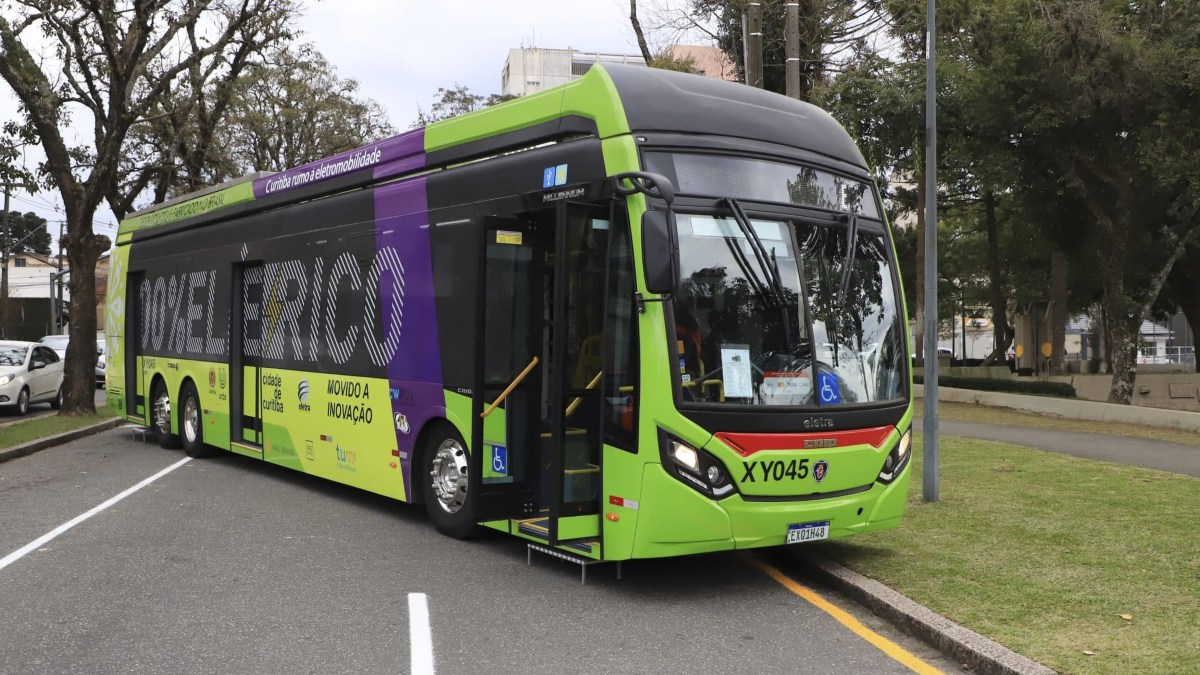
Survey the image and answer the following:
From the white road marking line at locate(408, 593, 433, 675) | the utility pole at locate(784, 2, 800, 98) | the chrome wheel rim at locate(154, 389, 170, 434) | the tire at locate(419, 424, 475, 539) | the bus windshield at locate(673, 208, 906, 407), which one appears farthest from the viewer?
the chrome wheel rim at locate(154, 389, 170, 434)

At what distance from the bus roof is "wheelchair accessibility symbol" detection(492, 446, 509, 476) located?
2.35m

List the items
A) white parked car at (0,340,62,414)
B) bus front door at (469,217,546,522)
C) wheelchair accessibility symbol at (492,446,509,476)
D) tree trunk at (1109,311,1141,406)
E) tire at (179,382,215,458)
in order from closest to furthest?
bus front door at (469,217,546,522) → wheelchair accessibility symbol at (492,446,509,476) → tire at (179,382,215,458) → white parked car at (0,340,62,414) → tree trunk at (1109,311,1141,406)

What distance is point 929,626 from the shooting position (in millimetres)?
5988

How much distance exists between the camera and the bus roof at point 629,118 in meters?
7.30

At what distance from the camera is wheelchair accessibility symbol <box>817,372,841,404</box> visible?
7055 millimetres

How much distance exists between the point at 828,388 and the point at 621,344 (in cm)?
142

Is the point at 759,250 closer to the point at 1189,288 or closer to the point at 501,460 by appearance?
the point at 501,460

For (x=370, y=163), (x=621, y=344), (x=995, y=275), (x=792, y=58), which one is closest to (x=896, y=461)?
(x=621, y=344)

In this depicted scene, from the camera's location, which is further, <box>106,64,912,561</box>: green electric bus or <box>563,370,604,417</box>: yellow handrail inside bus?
<box>563,370,604,417</box>: yellow handrail inside bus

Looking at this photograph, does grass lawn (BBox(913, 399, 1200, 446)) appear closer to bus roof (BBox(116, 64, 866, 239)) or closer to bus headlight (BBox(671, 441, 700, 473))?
bus roof (BBox(116, 64, 866, 239))

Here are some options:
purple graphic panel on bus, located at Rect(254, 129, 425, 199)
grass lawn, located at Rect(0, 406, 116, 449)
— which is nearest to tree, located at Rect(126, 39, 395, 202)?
grass lawn, located at Rect(0, 406, 116, 449)

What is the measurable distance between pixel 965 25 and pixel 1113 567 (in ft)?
55.0

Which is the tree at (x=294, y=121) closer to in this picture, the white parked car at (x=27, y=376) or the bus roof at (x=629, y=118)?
the white parked car at (x=27, y=376)

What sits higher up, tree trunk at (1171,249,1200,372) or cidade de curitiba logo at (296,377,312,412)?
tree trunk at (1171,249,1200,372)
